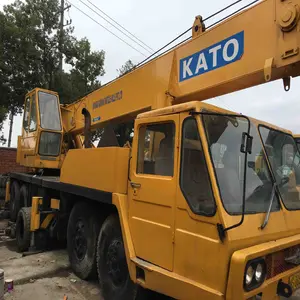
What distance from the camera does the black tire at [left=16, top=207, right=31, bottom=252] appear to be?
20.4ft

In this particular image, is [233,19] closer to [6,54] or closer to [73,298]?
[73,298]

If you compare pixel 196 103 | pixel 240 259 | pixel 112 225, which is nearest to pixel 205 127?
pixel 196 103

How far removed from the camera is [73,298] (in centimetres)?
418

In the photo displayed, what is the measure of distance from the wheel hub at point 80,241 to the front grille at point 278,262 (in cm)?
284

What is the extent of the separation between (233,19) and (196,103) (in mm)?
1324

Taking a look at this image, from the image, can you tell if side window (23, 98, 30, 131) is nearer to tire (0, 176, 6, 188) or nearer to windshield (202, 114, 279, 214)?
tire (0, 176, 6, 188)

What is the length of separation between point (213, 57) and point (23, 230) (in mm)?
4891

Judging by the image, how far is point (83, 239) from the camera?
4.82 meters

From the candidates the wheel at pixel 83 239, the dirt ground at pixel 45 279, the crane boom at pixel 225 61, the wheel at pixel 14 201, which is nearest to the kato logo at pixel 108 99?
the crane boom at pixel 225 61

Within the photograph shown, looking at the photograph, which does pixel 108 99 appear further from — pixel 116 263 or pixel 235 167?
pixel 235 167

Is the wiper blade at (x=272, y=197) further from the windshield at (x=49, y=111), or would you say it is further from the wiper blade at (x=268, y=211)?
the windshield at (x=49, y=111)

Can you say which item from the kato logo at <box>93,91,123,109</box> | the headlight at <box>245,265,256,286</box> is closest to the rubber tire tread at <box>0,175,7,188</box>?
the kato logo at <box>93,91,123,109</box>

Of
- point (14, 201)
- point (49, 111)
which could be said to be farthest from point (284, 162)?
point (14, 201)

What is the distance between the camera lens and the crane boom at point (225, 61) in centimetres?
318
